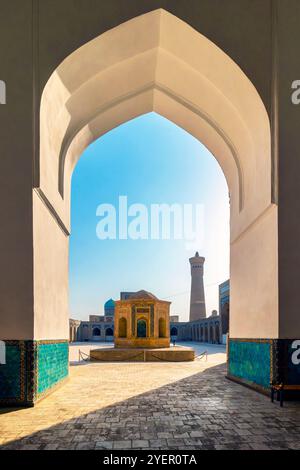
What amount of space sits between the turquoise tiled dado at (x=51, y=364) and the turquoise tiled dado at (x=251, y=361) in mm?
3983

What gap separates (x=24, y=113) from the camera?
19.5 feet

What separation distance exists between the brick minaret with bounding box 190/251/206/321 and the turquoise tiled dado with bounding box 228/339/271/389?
108 ft

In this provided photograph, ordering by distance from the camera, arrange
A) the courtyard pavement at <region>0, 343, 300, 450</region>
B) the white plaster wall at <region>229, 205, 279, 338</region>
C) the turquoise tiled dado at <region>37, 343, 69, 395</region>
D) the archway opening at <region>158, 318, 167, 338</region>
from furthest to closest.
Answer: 1. the archway opening at <region>158, 318, 167, 338</region>
2. the white plaster wall at <region>229, 205, 279, 338</region>
3. the turquoise tiled dado at <region>37, 343, 69, 395</region>
4. the courtyard pavement at <region>0, 343, 300, 450</region>

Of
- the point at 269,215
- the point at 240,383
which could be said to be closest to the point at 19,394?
the point at 240,383

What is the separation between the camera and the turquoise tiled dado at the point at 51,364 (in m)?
5.88

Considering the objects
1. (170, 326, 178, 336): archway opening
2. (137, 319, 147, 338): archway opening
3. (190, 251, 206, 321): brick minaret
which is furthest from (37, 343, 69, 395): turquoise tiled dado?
(170, 326, 178, 336): archway opening

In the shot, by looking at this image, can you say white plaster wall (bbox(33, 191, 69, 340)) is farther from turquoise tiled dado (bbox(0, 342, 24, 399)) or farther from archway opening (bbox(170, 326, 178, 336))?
archway opening (bbox(170, 326, 178, 336))

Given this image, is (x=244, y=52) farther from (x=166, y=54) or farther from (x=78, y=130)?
(x=78, y=130)

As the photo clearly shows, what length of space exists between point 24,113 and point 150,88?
3.88 metres

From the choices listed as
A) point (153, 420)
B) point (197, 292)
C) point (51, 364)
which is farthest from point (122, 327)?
point (197, 292)

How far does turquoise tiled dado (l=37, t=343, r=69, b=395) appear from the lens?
588 centimetres

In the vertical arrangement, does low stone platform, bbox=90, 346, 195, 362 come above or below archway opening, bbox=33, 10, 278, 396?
below

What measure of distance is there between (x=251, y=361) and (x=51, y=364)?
4.04 m

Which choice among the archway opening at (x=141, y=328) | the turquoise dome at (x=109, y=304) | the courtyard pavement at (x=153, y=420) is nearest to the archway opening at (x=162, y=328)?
the archway opening at (x=141, y=328)
